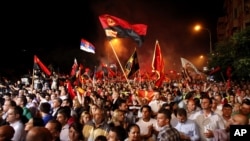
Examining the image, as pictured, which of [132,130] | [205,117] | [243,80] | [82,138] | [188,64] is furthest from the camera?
[243,80]

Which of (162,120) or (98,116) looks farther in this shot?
(98,116)

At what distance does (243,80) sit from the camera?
1031 inches

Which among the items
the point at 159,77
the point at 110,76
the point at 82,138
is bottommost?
the point at 82,138

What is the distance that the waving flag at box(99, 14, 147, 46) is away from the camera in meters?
12.6

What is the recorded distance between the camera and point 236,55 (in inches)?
982

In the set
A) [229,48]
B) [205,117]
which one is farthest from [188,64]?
[229,48]

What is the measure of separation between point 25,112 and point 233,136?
5.26 metres

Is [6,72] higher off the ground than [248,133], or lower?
higher

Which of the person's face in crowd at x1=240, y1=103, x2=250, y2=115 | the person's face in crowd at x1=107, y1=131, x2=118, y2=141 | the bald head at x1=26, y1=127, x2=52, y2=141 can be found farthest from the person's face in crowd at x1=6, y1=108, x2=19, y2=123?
the person's face in crowd at x1=240, y1=103, x2=250, y2=115

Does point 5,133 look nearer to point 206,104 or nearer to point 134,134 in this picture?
point 134,134

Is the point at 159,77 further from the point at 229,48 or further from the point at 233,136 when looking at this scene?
the point at 229,48

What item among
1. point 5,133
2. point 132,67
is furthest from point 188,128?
point 132,67

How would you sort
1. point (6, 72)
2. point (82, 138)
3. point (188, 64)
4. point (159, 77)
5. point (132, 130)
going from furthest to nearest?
1. point (6, 72)
2. point (188, 64)
3. point (159, 77)
4. point (82, 138)
5. point (132, 130)

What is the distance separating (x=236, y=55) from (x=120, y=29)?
568 inches
